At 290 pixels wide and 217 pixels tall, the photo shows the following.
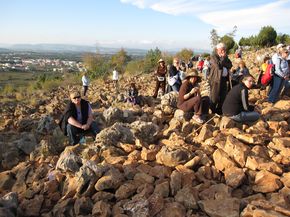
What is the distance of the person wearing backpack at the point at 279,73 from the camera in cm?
760

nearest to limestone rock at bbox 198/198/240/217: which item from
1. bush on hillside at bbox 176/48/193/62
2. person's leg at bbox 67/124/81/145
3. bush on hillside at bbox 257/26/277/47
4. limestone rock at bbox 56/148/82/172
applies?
limestone rock at bbox 56/148/82/172

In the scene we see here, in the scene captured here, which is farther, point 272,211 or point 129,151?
point 129,151

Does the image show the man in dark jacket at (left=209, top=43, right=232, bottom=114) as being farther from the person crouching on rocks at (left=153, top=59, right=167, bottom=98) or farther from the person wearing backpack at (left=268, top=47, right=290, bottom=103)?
the person crouching on rocks at (left=153, top=59, right=167, bottom=98)

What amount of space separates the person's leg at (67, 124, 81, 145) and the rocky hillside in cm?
37

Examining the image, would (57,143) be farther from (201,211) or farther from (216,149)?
(201,211)

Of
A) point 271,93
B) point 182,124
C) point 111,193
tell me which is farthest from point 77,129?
point 271,93

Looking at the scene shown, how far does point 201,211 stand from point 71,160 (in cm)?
223

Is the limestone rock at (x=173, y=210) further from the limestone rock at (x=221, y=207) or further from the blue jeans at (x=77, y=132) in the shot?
the blue jeans at (x=77, y=132)

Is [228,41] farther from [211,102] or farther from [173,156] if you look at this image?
[173,156]

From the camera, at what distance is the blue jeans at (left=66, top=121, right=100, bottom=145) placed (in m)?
6.45

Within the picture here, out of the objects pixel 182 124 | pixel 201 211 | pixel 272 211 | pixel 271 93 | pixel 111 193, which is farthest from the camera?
pixel 271 93

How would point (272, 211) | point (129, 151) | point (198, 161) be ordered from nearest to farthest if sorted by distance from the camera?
point (272, 211), point (198, 161), point (129, 151)

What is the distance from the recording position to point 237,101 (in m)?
6.12

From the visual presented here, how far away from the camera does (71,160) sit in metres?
5.06
